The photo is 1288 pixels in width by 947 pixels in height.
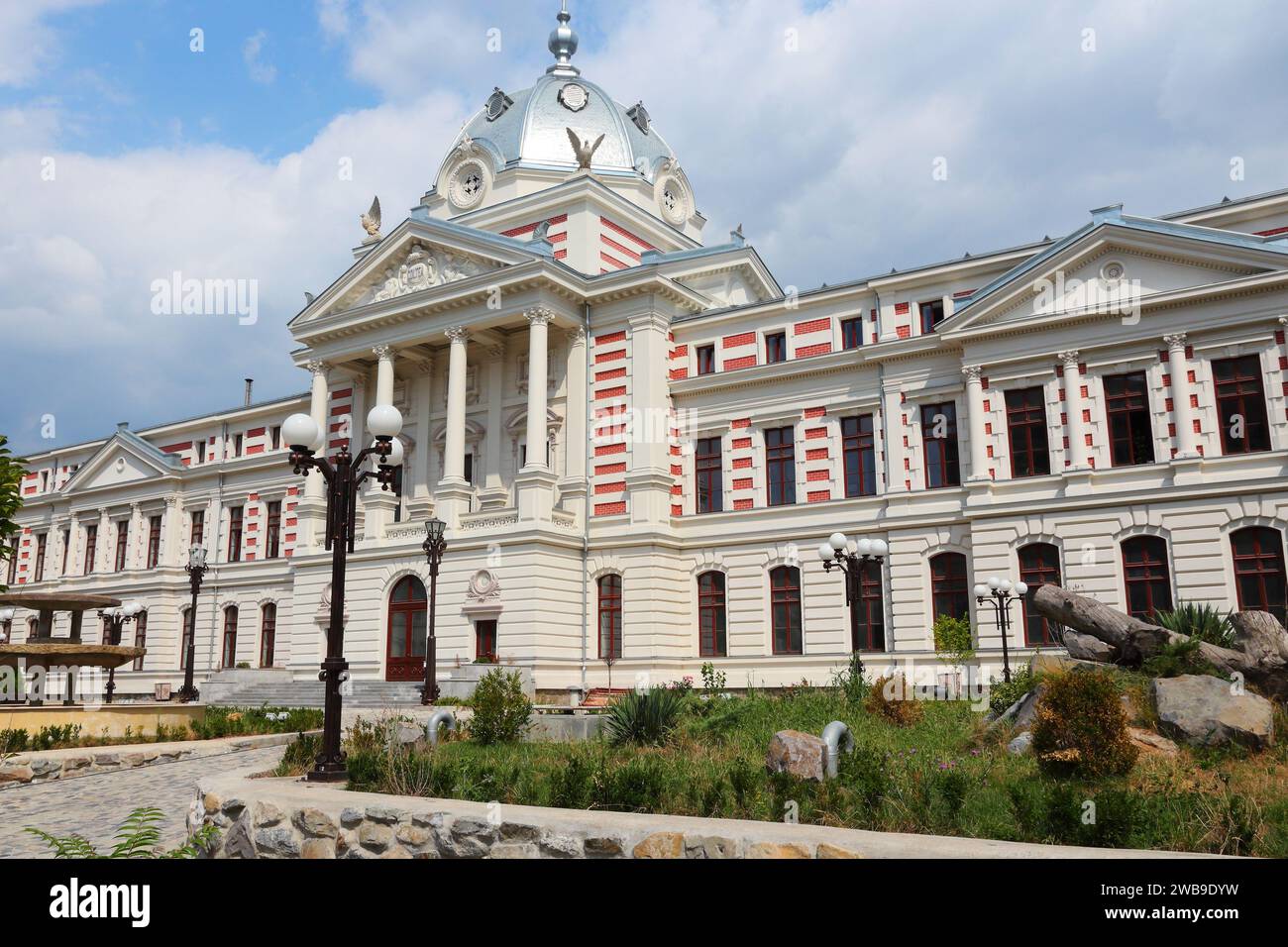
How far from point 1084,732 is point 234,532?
42.6 m

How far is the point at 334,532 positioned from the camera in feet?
40.8

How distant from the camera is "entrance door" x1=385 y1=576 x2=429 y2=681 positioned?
33.9m

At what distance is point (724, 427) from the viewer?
33281mm

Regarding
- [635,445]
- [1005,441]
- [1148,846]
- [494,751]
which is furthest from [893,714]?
[635,445]

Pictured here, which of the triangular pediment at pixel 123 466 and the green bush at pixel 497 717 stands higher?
the triangular pediment at pixel 123 466

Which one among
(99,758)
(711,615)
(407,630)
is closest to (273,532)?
(407,630)

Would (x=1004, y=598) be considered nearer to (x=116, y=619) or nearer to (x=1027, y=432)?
(x=1027, y=432)

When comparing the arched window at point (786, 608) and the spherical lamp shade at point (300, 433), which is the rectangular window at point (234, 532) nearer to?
the arched window at point (786, 608)

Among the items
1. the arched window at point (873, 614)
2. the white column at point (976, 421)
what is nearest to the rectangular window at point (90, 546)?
the arched window at point (873, 614)

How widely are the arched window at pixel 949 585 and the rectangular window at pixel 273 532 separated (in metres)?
28.9

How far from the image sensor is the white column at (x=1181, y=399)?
25281mm

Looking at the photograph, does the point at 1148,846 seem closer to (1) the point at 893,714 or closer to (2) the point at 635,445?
(1) the point at 893,714

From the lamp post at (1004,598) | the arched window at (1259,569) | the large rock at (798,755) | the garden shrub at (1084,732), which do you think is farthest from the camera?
the lamp post at (1004,598)

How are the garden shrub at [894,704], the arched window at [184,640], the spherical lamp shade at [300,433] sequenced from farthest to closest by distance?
the arched window at [184,640]
the garden shrub at [894,704]
the spherical lamp shade at [300,433]
